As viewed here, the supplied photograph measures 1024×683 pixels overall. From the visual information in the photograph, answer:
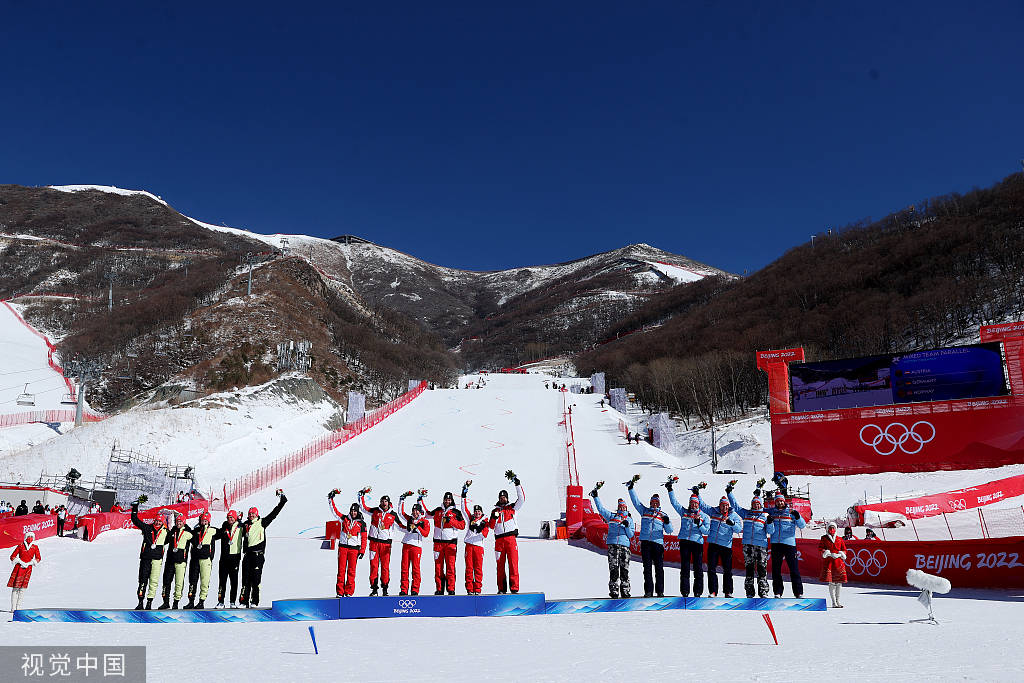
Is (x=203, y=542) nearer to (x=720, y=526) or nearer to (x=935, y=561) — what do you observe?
(x=720, y=526)

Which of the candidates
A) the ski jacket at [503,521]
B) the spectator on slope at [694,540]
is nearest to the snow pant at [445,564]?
the ski jacket at [503,521]

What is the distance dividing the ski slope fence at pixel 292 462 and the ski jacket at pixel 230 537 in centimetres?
1347

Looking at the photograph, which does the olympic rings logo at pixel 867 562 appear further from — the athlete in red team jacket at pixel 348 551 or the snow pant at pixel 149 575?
the snow pant at pixel 149 575

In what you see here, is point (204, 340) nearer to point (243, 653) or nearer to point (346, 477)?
point (346, 477)

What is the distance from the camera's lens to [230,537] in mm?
9062

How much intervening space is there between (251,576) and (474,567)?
9.89 ft

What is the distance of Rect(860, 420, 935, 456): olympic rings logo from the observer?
2102 centimetres

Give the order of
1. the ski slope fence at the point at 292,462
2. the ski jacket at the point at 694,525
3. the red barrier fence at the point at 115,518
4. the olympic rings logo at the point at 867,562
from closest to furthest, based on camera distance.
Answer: the ski jacket at the point at 694,525, the olympic rings logo at the point at 867,562, the red barrier fence at the point at 115,518, the ski slope fence at the point at 292,462

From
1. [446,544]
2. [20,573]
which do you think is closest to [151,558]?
[20,573]

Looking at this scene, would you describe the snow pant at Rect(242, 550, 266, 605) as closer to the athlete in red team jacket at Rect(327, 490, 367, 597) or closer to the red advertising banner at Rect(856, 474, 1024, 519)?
the athlete in red team jacket at Rect(327, 490, 367, 597)

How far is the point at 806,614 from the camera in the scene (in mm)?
8281

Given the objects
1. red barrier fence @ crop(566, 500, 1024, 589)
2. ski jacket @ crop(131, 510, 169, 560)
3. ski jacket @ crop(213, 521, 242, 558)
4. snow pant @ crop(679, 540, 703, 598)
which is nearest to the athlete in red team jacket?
ski jacket @ crop(213, 521, 242, 558)

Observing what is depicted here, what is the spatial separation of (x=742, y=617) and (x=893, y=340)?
188 feet

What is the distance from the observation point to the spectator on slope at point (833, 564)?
9.08 m
